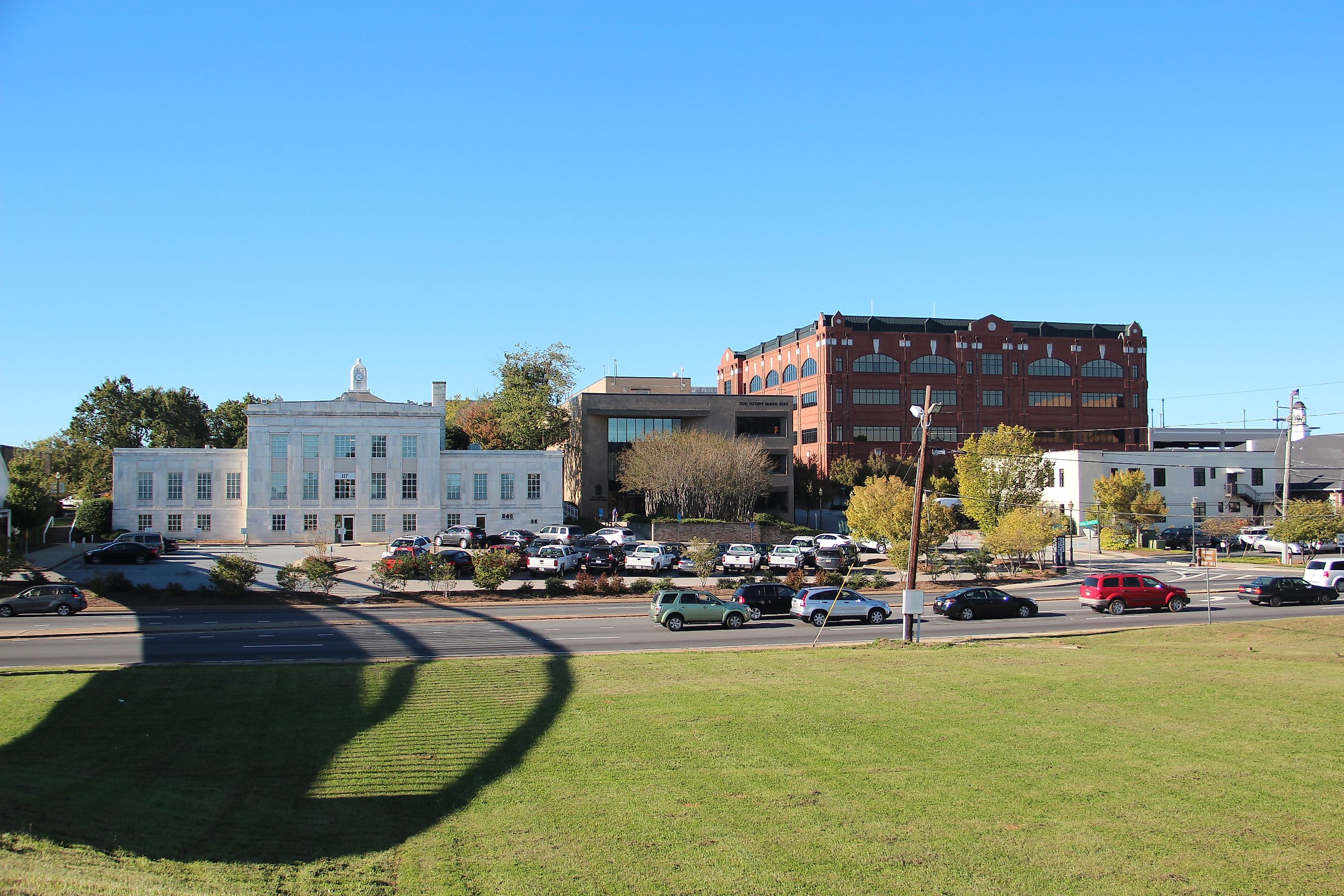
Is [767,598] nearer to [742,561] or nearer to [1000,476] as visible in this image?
[742,561]

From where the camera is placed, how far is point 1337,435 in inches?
3757

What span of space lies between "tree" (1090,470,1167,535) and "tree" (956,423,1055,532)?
8258 mm

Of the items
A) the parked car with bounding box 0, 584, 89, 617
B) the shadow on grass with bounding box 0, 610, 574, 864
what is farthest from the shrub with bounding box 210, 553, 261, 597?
the shadow on grass with bounding box 0, 610, 574, 864

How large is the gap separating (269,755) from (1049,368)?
337ft

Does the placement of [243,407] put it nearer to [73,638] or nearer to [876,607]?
[73,638]

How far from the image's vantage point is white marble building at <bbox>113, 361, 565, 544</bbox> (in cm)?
6956

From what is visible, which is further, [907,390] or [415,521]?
[907,390]

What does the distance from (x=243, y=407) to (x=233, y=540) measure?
41003 millimetres

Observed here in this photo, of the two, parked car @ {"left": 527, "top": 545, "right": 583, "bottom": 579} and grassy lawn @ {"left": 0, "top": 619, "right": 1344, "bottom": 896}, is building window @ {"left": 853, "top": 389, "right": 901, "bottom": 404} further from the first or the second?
grassy lawn @ {"left": 0, "top": 619, "right": 1344, "bottom": 896}

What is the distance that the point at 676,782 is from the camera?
1222cm

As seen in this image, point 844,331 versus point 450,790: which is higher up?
point 844,331

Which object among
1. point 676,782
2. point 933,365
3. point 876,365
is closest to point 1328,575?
point 676,782

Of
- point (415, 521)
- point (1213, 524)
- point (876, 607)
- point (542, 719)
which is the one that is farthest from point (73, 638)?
point (1213, 524)

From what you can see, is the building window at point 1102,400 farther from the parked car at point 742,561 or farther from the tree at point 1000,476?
the parked car at point 742,561
